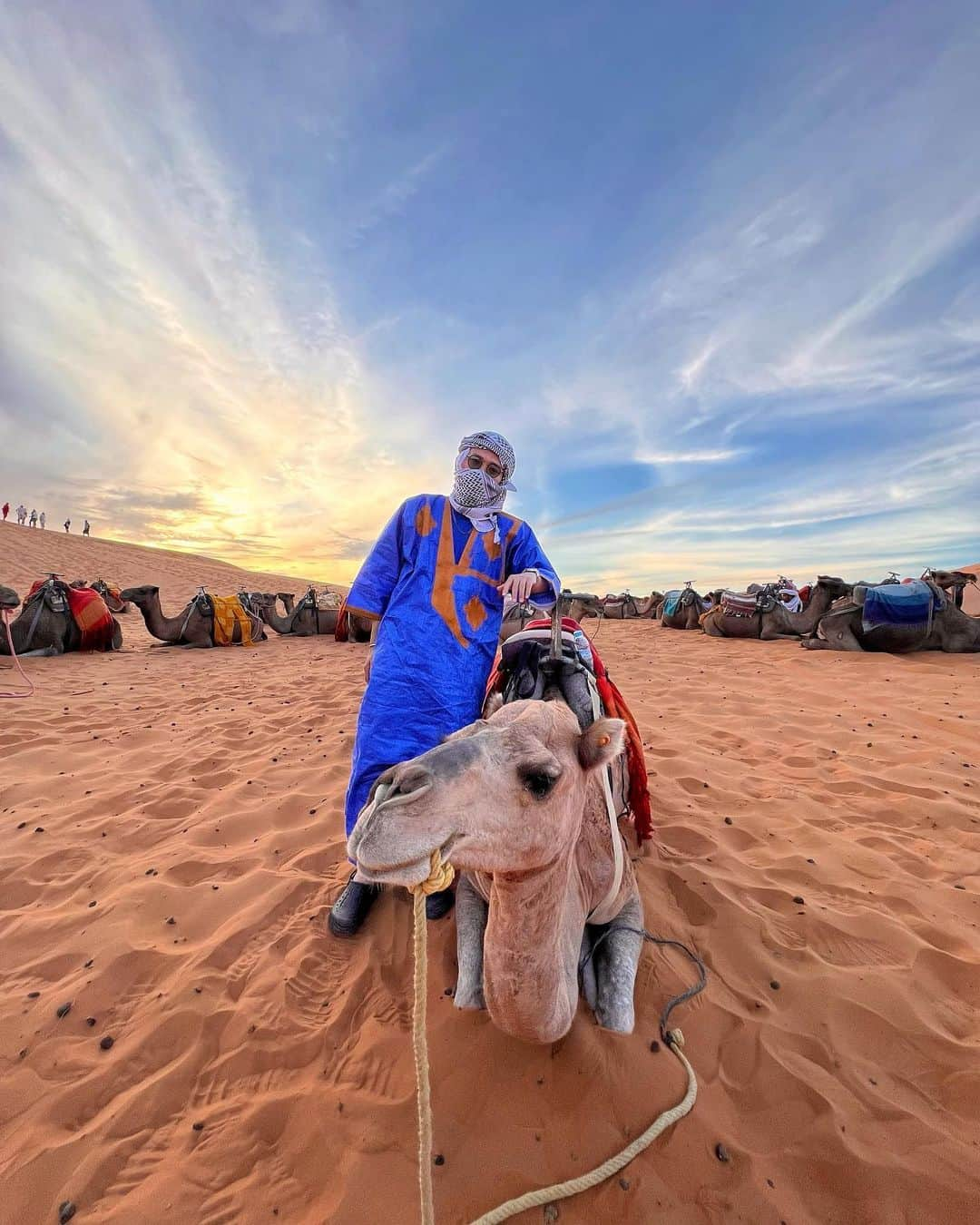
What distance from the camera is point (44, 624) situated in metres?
9.40

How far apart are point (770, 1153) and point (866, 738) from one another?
4.13 metres

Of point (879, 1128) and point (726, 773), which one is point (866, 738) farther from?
point (879, 1128)

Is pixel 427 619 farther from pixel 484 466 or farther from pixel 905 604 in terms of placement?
pixel 905 604

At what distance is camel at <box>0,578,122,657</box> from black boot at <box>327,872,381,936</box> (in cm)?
993

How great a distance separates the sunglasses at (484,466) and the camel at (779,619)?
10.2 m

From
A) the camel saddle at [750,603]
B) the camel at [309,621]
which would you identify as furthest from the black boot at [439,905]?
the camel at [309,621]

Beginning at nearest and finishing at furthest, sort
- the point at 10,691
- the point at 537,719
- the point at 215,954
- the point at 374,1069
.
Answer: the point at 537,719, the point at 374,1069, the point at 215,954, the point at 10,691

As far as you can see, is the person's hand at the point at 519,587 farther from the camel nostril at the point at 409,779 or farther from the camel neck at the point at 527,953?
the camel nostril at the point at 409,779

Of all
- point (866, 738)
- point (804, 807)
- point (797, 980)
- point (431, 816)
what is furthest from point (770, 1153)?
point (866, 738)

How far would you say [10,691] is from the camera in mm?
6520

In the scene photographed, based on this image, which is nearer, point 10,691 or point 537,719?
point 537,719

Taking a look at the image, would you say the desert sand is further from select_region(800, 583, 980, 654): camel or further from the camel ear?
select_region(800, 583, 980, 654): camel

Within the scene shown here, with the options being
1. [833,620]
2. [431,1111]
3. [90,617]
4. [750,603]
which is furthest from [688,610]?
[431,1111]

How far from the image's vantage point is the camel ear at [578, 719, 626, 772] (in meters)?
1.45
